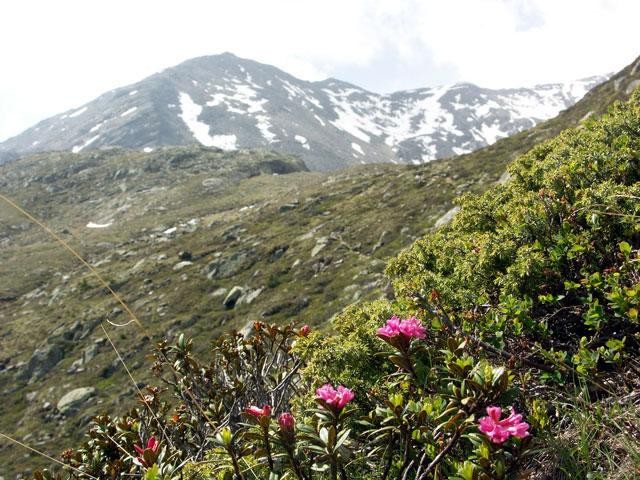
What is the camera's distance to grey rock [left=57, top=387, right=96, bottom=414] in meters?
33.9

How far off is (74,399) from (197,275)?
18678mm

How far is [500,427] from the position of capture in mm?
1909

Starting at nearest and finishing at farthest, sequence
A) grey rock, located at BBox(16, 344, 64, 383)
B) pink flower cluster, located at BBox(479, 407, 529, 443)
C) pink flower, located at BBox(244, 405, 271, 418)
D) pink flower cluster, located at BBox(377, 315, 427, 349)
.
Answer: pink flower cluster, located at BBox(479, 407, 529, 443), pink flower, located at BBox(244, 405, 271, 418), pink flower cluster, located at BBox(377, 315, 427, 349), grey rock, located at BBox(16, 344, 64, 383)

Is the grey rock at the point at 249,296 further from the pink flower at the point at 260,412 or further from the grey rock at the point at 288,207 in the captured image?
the pink flower at the point at 260,412

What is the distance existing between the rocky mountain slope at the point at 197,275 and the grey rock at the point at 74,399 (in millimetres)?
103

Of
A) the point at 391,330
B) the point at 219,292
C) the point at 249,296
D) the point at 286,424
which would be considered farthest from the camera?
the point at 219,292

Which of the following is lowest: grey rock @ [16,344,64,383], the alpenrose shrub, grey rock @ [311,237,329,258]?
grey rock @ [16,344,64,383]

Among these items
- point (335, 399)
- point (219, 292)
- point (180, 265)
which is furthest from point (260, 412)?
point (180, 265)

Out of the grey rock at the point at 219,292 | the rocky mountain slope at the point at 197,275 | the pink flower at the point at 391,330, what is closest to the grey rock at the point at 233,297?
the rocky mountain slope at the point at 197,275

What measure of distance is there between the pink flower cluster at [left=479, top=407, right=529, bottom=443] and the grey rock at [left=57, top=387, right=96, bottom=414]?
39303 millimetres

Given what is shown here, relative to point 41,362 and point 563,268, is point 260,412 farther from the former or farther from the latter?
point 41,362

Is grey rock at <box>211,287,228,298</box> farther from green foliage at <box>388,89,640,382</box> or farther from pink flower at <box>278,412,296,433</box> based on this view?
pink flower at <box>278,412,296,433</box>

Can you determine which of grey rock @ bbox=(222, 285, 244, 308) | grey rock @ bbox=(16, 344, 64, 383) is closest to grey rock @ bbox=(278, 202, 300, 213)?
grey rock @ bbox=(222, 285, 244, 308)

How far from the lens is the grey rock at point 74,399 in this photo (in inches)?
1335
